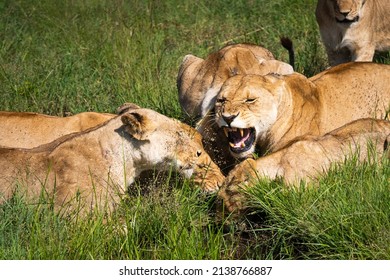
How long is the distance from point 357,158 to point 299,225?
2.26ft

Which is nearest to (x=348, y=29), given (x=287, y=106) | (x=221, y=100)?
(x=287, y=106)

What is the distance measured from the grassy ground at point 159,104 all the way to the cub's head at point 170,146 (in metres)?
0.12

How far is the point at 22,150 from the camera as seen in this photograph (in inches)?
251

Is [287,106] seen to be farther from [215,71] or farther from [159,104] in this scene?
[159,104]

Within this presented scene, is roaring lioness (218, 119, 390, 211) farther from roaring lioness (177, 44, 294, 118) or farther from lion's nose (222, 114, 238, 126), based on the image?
roaring lioness (177, 44, 294, 118)

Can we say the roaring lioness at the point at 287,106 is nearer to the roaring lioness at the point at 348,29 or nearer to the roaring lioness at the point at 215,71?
the roaring lioness at the point at 215,71

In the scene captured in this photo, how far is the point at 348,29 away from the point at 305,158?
2.97 metres

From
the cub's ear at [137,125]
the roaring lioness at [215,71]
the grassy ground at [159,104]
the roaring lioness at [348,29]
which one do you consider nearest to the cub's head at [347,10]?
the roaring lioness at [348,29]

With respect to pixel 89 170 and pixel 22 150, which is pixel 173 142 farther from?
pixel 22 150

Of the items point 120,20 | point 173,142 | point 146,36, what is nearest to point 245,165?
point 173,142

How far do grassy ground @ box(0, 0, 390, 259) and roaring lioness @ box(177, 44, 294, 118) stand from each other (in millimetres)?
435

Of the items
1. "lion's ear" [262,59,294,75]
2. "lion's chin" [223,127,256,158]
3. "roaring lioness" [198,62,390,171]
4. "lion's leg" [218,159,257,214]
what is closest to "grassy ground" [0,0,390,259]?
"lion's leg" [218,159,257,214]

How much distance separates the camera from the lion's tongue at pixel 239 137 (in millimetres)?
6625

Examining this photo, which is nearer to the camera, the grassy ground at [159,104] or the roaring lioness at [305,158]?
the grassy ground at [159,104]
